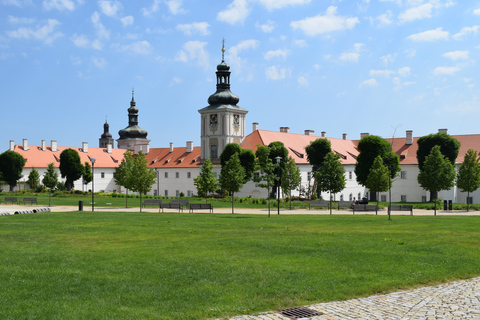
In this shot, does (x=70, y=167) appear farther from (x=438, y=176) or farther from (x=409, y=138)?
(x=438, y=176)

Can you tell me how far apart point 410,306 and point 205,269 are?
501 centimetres

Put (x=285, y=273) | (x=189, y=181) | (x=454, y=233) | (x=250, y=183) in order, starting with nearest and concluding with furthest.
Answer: (x=285, y=273) < (x=454, y=233) < (x=250, y=183) < (x=189, y=181)

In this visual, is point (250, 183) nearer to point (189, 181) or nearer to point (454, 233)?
point (189, 181)

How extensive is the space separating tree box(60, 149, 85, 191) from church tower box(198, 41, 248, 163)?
1869 cm

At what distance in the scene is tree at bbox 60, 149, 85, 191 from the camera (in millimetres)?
75312

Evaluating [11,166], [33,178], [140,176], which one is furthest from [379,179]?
[11,166]

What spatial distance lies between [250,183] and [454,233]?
4880 cm

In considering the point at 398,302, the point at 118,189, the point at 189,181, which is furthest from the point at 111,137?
the point at 398,302

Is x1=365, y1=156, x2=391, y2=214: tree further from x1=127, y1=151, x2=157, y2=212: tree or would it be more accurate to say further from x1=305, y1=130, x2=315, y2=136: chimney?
x1=305, y1=130, x2=315, y2=136: chimney

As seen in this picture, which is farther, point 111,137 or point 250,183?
point 111,137

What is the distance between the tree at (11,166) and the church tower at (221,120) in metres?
27.0

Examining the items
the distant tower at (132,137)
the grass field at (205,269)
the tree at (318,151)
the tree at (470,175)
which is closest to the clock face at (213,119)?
the tree at (318,151)

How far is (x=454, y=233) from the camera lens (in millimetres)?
20234

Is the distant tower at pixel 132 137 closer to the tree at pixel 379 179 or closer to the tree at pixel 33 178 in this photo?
the tree at pixel 33 178
